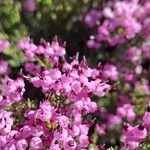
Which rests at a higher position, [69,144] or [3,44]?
[3,44]

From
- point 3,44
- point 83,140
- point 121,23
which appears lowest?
point 83,140

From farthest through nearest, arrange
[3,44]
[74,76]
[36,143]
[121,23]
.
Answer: [121,23], [3,44], [74,76], [36,143]

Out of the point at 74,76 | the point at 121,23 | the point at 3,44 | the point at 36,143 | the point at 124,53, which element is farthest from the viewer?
the point at 124,53

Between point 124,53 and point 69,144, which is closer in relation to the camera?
point 69,144

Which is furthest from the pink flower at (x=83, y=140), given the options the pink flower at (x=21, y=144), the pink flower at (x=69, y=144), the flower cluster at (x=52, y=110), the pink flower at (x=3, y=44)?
the pink flower at (x=3, y=44)

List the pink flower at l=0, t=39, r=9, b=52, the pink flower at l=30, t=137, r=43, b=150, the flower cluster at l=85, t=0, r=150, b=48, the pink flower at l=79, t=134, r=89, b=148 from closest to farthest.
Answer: the pink flower at l=30, t=137, r=43, b=150
the pink flower at l=79, t=134, r=89, b=148
the pink flower at l=0, t=39, r=9, b=52
the flower cluster at l=85, t=0, r=150, b=48

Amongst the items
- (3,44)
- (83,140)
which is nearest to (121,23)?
(3,44)

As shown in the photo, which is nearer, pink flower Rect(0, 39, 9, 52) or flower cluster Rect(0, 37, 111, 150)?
flower cluster Rect(0, 37, 111, 150)

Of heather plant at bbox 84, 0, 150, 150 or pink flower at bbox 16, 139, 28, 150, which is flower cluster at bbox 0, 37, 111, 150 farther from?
heather plant at bbox 84, 0, 150, 150

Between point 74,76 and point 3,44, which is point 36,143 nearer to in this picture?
point 74,76

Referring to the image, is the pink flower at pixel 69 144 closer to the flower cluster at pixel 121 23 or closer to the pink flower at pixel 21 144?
the pink flower at pixel 21 144

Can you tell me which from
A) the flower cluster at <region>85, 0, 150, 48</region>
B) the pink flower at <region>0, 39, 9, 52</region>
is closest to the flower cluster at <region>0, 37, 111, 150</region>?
the pink flower at <region>0, 39, 9, 52</region>
